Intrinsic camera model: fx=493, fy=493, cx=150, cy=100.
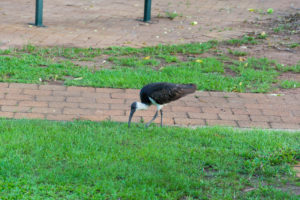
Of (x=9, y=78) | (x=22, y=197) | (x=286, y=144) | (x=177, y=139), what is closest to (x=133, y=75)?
(x=9, y=78)

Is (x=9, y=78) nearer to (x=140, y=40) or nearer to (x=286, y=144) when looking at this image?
(x=140, y=40)

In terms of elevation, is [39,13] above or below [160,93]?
below

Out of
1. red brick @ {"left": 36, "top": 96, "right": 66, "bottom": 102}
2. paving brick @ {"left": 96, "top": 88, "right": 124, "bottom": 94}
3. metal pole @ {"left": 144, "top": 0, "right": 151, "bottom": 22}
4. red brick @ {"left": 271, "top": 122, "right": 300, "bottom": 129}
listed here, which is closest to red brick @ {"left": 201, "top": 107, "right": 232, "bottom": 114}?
red brick @ {"left": 271, "top": 122, "right": 300, "bottom": 129}

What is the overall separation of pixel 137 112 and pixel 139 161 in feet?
5.77

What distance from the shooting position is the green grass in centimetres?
405

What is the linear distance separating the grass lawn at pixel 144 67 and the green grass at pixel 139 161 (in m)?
1.64

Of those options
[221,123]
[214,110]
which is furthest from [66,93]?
[221,123]

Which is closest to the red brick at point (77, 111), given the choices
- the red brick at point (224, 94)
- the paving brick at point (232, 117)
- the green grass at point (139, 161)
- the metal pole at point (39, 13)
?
the green grass at point (139, 161)

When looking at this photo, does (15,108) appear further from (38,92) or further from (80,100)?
(80,100)

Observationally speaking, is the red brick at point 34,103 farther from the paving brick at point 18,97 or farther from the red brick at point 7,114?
the red brick at point 7,114

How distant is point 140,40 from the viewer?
940 centimetres

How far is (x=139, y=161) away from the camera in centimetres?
459

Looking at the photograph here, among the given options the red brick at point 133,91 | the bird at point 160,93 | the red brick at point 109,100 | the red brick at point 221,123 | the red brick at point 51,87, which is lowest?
the red brick at point 51,87

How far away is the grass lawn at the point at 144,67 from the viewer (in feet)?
23.1
